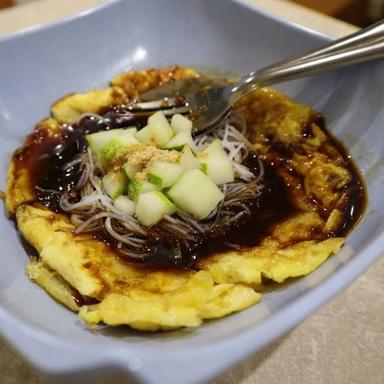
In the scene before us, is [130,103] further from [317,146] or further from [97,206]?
[317,146]

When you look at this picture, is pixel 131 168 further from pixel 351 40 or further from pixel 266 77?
pixel 351 40

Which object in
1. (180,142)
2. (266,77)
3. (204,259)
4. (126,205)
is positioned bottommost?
(204,259)

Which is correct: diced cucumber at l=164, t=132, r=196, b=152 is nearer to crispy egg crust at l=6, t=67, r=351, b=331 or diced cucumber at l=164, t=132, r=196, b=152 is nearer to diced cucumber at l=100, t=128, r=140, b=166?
diced cucumber at l=100, t=128, r=140, b=166

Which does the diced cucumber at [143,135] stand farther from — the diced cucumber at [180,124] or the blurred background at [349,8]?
the blurred background at [349,8]

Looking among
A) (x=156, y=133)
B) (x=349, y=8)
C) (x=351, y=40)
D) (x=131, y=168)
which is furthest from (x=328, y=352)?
(x=349, y=8)

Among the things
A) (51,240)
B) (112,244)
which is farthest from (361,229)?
(51,240)

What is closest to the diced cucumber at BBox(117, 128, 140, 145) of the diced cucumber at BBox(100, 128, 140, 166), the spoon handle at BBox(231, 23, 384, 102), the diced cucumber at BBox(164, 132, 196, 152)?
the diced cucumber at BBox(100, 128, 140, 166)

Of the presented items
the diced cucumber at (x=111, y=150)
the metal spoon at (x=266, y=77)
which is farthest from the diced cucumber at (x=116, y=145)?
the metal spoon at (x=266, y=77)
